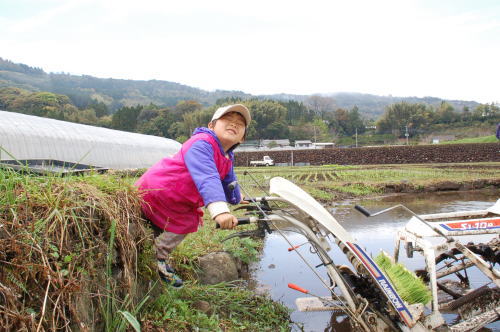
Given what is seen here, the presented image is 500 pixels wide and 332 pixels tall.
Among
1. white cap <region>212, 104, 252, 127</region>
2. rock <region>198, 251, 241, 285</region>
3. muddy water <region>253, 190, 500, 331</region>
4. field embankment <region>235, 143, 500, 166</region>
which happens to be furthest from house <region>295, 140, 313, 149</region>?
white cap <region>212, 104, 252, 127</region>

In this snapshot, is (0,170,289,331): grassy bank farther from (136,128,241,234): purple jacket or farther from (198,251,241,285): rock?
(198,251,241,285): rock

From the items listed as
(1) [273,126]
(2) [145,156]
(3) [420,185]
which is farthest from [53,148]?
(1) [273,126]

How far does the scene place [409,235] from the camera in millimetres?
3525

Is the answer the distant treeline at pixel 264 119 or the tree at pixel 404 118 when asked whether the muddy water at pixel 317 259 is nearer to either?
the distant treeline at pixel 264 119

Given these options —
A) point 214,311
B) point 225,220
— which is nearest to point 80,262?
point 225,220

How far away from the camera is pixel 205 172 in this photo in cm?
244

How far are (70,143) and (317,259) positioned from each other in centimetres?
1614

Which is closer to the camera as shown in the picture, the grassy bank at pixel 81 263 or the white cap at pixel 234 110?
the grassy bank at pixel 81 263

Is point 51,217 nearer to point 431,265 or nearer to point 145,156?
point 431,265

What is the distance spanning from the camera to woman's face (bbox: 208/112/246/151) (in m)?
2.88

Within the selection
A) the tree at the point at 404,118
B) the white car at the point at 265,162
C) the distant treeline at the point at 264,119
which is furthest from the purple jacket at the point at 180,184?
the tree at the point at 404,118

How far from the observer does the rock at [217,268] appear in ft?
12.6

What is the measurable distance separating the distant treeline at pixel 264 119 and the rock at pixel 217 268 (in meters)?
63.1

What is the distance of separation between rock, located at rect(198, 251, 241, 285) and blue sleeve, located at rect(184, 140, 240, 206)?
5.43ft
